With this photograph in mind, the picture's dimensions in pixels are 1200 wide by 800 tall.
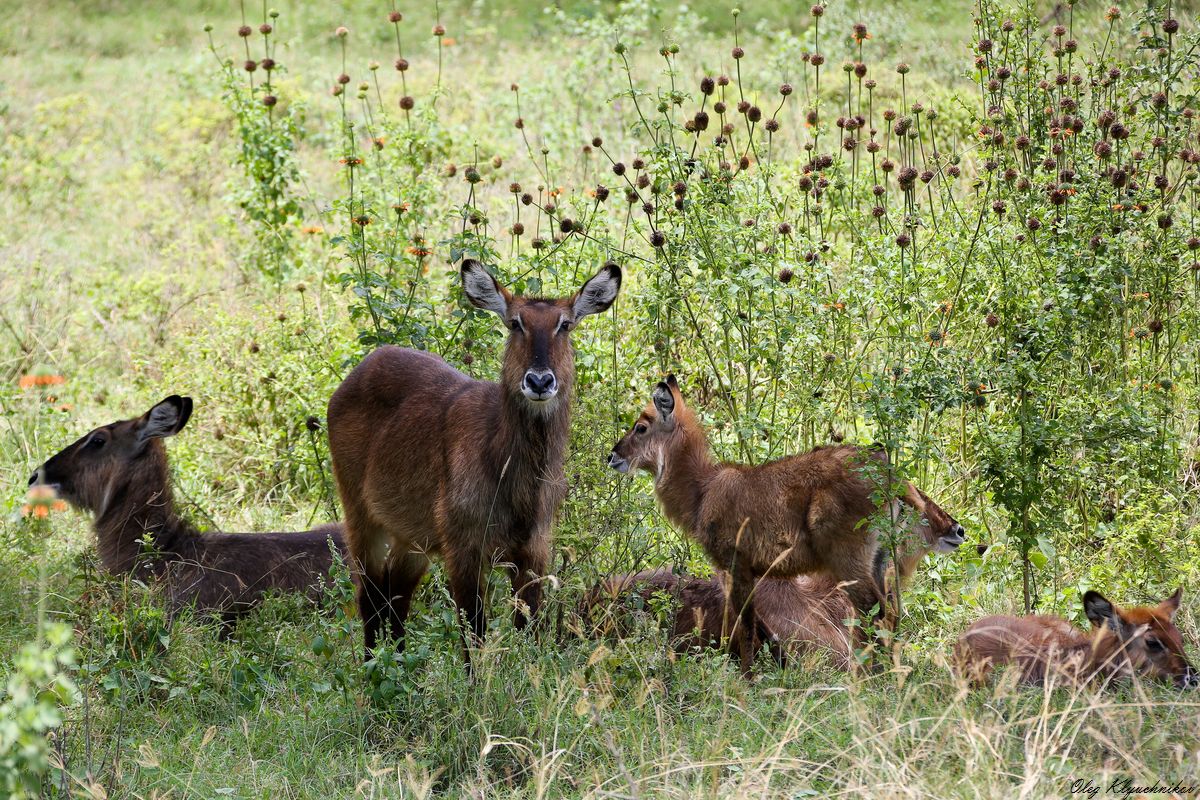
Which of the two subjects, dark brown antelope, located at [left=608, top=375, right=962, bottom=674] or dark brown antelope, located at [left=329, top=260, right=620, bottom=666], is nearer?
dark brown antelope, located at [left=329, top=260, right=620, bottom=666]

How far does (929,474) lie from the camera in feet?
20.7

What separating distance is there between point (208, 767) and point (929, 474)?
141 inches

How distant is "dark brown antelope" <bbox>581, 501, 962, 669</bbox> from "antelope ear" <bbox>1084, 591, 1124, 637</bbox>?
2.05ft

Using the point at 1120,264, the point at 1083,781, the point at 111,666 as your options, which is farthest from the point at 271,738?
the point at 1120,264

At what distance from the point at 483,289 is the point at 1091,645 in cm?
256

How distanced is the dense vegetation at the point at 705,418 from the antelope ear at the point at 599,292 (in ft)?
1.39

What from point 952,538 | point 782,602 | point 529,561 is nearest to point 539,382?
point 529,561

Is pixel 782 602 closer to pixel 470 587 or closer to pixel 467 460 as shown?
pixel 470 587

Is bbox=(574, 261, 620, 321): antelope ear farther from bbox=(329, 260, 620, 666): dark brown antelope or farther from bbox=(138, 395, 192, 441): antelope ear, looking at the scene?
bbox=(138, 395, 192, 441): antelope ear

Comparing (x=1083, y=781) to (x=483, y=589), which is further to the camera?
(x=483, y=589)

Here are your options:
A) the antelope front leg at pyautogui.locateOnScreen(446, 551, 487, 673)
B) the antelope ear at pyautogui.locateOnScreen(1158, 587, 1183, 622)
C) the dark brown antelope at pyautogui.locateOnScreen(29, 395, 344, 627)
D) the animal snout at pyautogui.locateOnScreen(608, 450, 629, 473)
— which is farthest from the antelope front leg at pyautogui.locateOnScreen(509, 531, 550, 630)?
the antelope ear at pyautogui.locateOnScreen(1158, 587, 1183, 622)

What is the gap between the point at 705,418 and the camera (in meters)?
6.18

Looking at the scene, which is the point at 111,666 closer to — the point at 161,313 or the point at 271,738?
the point at 271,738

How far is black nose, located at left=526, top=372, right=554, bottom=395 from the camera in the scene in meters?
4.83
